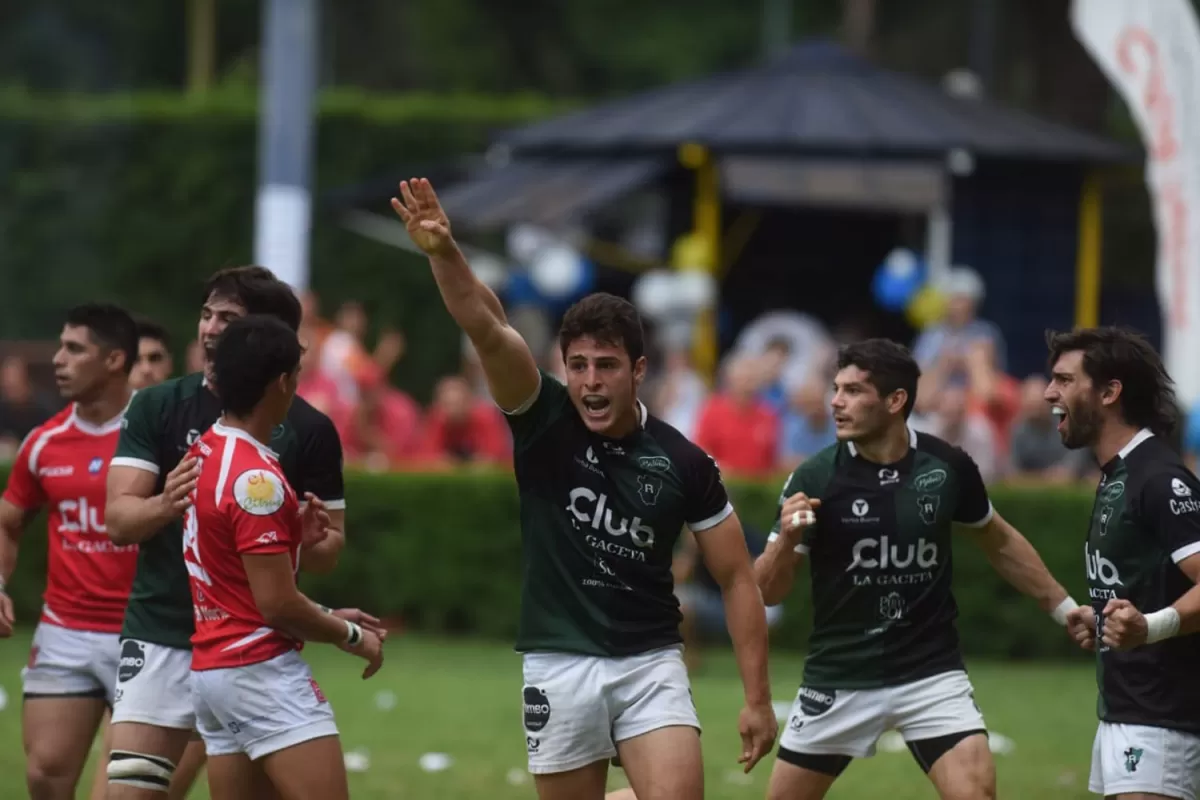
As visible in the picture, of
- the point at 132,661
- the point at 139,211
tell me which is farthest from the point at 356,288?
the point at 132,661

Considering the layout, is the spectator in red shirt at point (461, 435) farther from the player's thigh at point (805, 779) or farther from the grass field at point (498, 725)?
the player's thigh at point (805, 779)

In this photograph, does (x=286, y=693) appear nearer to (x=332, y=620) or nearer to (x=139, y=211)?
(x=332, y=620)

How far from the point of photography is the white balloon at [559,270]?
18141mm

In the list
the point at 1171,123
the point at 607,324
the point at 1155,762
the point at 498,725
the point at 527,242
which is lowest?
the point at 498,725

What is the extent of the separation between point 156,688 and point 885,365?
2828mm

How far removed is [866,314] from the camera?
744 inches

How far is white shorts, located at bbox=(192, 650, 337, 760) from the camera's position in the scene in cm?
600

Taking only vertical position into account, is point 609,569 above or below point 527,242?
below

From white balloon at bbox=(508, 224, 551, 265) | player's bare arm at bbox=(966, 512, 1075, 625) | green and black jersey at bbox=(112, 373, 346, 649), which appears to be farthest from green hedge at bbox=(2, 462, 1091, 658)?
green and black jersey at bbox=(112, 373, 346, 649)

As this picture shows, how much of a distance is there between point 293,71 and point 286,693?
10.5 m

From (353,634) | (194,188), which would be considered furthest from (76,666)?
(194,188)

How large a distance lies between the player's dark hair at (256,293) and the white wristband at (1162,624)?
9.56ft

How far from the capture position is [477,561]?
14.4m

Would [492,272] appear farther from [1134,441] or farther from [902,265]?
[1134,441]
